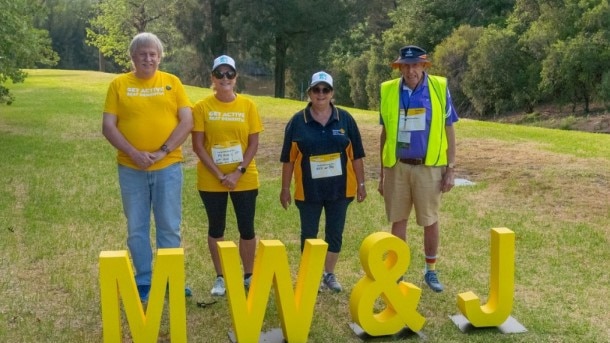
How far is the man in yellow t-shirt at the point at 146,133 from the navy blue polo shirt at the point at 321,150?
0.74 m

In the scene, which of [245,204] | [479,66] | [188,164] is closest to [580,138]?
[188,164]

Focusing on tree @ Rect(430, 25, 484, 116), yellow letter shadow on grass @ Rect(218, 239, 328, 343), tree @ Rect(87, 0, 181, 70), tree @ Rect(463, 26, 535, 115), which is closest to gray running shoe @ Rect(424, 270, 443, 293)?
yellow letter shadow on grass @ Rect(218, 239, 328, 343)

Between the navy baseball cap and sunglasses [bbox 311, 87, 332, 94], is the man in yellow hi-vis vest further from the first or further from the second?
sunglasses [bbox 311, 87, 332, 94]

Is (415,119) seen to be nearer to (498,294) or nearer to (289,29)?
(498,294)

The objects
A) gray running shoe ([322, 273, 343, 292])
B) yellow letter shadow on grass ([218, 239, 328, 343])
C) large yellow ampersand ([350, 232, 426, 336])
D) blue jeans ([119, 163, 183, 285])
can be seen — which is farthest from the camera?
gray running shoe ([322, 273, 343, 292])

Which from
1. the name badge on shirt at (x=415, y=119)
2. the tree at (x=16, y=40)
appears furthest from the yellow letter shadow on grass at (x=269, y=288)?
the tree at (x=16, y=40)

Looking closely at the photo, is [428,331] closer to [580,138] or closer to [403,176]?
[403,176]

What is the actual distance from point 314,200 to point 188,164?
6312 millimetres

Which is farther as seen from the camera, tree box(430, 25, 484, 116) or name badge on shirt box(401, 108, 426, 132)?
tree box(430, 25, 484, 116)

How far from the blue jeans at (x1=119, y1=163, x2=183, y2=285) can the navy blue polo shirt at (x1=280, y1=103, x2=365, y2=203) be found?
0.81 m

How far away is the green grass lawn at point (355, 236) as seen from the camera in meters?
4.28

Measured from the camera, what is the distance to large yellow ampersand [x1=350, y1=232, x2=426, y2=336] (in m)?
A: 3.93

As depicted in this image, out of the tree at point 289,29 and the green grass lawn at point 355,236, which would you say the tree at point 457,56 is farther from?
the green grass lawn at point 355,236

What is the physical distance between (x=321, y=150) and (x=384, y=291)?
108 cm
